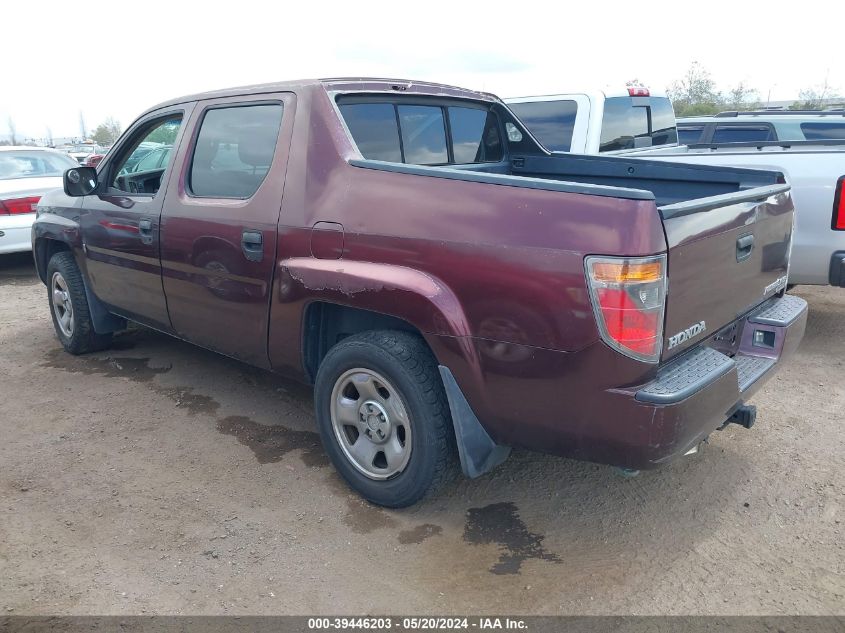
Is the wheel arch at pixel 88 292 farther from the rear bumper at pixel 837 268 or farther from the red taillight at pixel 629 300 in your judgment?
the rear bumper at pixel 837 268

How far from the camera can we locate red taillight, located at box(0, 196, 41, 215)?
8.04m

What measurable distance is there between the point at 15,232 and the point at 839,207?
831cm

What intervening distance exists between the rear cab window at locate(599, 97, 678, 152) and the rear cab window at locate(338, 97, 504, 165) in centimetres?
247

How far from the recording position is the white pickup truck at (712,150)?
5027 mm

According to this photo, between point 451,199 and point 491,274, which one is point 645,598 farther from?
point 451,199

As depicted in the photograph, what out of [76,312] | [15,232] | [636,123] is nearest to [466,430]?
[76,312]

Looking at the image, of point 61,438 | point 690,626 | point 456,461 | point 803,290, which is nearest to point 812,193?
point 803,290

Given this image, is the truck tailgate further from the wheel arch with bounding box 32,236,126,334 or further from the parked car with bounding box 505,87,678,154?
the wheel arch with bounding box 32,236,126,334

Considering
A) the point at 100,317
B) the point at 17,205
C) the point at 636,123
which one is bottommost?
the point at 100,317

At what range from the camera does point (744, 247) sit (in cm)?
289

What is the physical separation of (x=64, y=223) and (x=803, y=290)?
6755mm

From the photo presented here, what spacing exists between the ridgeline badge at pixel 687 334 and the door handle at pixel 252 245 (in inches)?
75.1

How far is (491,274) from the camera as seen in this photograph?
253 centimetres

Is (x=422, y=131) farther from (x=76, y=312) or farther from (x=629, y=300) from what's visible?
(x=76, y=312)
